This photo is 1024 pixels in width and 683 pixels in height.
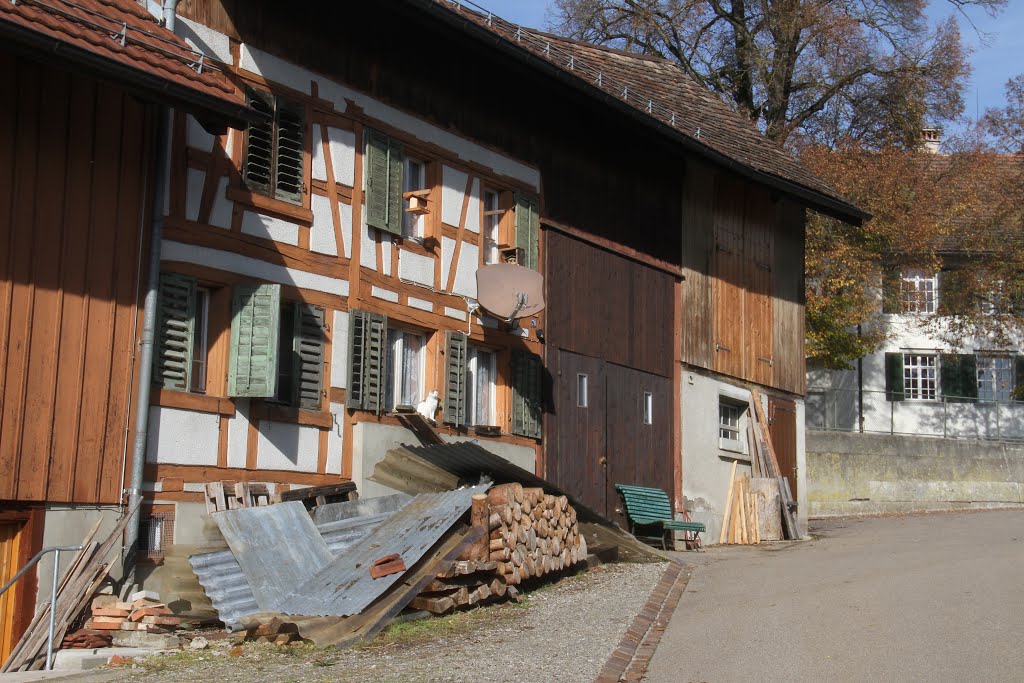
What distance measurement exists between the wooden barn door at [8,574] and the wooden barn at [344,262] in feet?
0.21

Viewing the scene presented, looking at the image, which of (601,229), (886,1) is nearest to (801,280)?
(601,229)

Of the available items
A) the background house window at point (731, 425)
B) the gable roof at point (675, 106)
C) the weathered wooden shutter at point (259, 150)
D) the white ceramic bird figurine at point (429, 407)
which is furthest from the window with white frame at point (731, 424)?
the weathered wooden shutter at point (259, 150)

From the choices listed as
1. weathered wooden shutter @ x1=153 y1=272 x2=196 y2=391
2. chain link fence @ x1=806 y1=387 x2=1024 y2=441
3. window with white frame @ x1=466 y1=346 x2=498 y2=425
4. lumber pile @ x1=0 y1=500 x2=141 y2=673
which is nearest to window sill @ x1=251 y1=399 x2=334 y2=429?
weathered wooden shutter @ x1=153 y1=272 x2=196 y2=391

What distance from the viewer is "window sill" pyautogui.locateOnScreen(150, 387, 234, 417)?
40.2 feet

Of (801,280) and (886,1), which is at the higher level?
(886,1)

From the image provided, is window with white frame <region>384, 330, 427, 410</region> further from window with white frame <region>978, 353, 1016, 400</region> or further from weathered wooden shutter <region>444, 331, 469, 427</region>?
window with white frame <region>978, 353, 1016, 400</region>

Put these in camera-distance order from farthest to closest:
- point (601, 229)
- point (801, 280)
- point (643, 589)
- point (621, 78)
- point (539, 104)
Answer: point (801, 280), point (621, 78), point (601, 229), point (539, 104), point (643, 589)

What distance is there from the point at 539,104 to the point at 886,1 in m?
19.3

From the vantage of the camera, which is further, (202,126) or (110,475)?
(202,126)

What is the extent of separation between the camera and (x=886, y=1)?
3425 cm

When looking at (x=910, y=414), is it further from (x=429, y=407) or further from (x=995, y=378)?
(x=429, y=407)

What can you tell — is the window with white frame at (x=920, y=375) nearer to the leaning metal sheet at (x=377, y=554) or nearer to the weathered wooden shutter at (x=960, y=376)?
the weathered wooden shutter at (x=960, y=376)

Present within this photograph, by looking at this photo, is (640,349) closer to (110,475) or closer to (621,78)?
(621,78)

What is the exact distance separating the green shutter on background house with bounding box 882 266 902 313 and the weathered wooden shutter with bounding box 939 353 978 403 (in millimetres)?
4251
